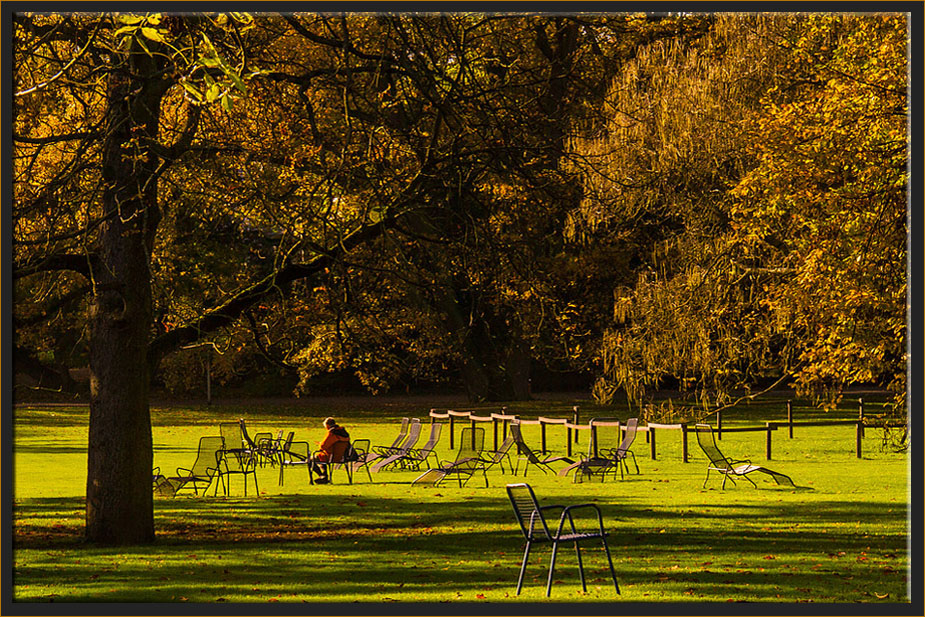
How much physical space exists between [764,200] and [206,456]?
944cm

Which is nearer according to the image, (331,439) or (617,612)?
(617,612)

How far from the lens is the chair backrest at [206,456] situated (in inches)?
688

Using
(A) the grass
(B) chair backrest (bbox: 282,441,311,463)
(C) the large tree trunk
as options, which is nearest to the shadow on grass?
(A) the grass

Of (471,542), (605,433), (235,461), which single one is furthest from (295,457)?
(471,542)

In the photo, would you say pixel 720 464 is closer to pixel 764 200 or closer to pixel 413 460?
pixel 764 200

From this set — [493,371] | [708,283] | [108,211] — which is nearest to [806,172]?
[708,283]

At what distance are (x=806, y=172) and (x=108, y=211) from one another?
32.8ft

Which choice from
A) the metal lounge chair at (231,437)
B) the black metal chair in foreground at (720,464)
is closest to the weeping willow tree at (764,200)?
the black metal chair in foreground at (720,464)

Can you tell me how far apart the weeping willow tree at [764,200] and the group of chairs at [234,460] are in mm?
6798

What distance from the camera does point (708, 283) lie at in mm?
24625

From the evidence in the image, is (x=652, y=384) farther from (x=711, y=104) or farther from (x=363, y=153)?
(x=363, y=153)

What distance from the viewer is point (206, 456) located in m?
17.7

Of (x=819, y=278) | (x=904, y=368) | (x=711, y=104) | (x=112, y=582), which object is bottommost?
(x=112, y=582)

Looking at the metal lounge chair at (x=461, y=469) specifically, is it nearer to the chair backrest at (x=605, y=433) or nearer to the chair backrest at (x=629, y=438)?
the chair backrest at (x=605, y=433)
